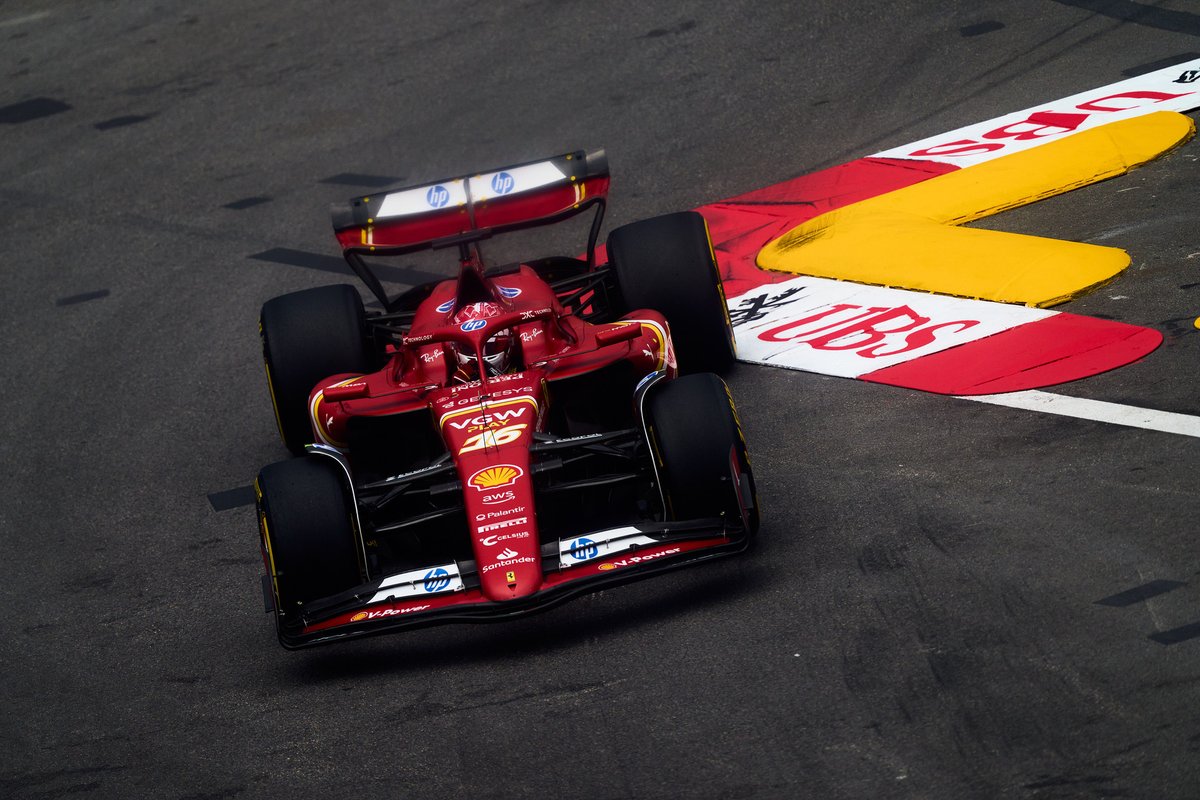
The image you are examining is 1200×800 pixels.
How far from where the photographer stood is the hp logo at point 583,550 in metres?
5.48

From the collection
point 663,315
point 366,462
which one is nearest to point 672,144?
point 663,315

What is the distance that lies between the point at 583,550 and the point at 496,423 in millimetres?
786

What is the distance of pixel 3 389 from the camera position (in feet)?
31.6

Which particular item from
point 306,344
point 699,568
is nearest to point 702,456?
point 699,568

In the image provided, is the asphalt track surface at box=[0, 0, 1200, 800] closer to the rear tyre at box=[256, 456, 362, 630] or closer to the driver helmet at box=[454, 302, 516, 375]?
the rear tyre at box=[256, 456, 362, 630]

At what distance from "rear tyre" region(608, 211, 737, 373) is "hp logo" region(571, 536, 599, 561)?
2093 mm

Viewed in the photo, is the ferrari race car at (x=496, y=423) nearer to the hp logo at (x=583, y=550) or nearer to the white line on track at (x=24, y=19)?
the hp logo at (x=583, y=550)

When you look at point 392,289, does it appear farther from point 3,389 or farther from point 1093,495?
point 1093,495

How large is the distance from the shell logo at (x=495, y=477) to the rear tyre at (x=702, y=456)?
22.3 inches

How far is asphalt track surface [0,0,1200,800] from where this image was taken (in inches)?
183

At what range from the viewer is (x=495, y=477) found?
5.79 meters

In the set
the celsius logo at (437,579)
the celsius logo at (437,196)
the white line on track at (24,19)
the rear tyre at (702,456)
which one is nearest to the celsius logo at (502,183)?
the celsius logo at (437,196)

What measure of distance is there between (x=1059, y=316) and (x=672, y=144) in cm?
504

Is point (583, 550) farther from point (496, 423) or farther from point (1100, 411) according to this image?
point (1100, 411)
